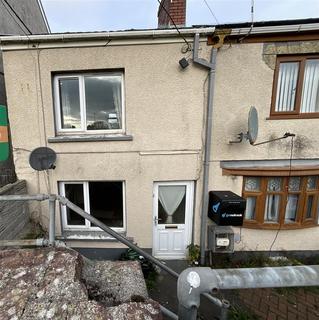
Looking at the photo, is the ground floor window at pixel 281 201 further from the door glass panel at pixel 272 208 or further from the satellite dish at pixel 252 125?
the satellite dish at pixel 252 125

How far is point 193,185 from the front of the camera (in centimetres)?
568

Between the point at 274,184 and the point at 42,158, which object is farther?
the point at 274,184

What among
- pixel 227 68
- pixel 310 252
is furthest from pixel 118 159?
pixel 310 252

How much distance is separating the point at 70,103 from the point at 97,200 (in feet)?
8.81

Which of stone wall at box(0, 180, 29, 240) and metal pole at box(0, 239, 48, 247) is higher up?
metal pole at box(0, 239, 48, 247)

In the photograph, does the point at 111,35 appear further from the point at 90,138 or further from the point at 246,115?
the point at 246,115

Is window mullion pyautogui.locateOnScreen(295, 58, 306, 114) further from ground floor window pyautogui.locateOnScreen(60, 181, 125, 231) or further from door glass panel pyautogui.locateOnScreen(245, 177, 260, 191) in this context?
ground floor window pyautogui.locateOnScreen(60, 181, 125, 231)

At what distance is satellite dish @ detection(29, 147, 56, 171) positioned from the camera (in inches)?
201

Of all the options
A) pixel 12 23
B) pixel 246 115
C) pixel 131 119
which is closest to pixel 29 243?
pixel 131 119

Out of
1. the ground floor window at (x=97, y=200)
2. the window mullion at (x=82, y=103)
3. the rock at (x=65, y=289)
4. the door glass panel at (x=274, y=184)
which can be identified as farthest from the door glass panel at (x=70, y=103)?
the door glass panel at (x=274, y=184)

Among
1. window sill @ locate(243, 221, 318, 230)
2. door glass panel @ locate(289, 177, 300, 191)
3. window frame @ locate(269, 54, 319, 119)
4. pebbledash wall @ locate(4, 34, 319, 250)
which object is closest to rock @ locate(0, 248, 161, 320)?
pebbledash wall @ locate(4, 34, 319, 250)

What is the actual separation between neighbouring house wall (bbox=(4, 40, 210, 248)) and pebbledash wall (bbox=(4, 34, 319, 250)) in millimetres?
23

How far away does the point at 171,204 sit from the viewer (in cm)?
582

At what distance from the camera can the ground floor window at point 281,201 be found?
5.64 metres
